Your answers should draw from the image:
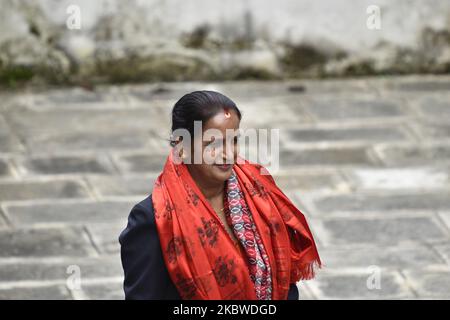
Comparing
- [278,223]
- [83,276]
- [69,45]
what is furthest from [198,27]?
[278,223]

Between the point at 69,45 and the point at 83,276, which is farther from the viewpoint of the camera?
the point at 69,45

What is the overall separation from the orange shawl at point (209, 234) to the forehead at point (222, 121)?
20 cm

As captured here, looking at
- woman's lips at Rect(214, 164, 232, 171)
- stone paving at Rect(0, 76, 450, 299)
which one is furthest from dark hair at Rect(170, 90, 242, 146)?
stone paving at Rect(0, 76, 450, 299)

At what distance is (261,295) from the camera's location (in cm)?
388

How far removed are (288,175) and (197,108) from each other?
4101mm

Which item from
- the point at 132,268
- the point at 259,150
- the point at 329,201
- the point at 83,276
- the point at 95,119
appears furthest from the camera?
the point at 95,119

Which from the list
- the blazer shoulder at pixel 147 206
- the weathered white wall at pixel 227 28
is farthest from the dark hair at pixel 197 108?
the weathered white wall at pixel 227 28

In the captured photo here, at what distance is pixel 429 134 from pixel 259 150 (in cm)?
138

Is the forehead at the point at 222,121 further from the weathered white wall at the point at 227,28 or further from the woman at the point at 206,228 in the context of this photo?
the weathered white wall at the point at 227,28

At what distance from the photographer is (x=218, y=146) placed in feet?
12.4

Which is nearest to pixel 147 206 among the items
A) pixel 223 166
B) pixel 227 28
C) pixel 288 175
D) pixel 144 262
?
pixel 144 262

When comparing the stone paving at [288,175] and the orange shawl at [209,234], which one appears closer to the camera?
the orange shawl at [209,234]

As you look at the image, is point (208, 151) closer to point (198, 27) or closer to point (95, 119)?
point (95, 119)

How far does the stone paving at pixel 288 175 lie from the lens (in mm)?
6398
